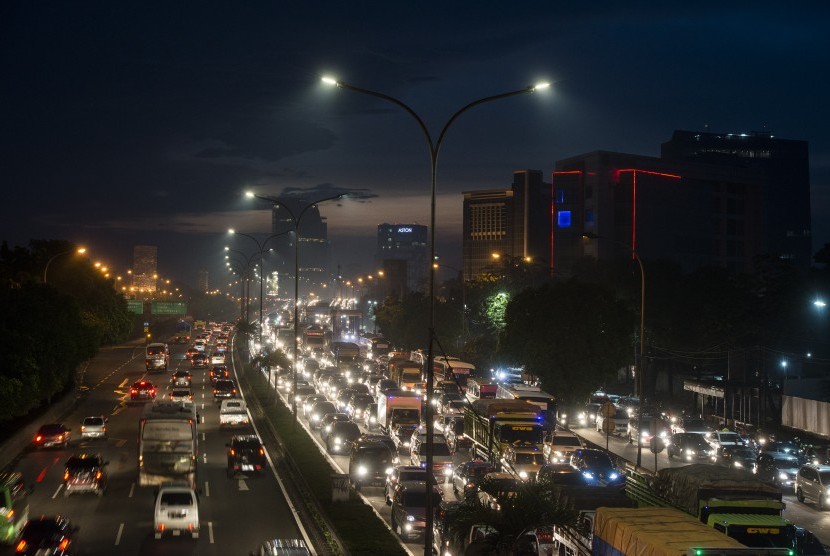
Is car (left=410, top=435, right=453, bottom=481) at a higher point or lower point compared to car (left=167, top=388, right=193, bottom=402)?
lower

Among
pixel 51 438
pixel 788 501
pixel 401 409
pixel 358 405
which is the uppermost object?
pixel 401 409

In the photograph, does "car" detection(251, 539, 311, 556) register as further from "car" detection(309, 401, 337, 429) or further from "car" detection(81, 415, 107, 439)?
"car" detection(309, 401, 337, 429)

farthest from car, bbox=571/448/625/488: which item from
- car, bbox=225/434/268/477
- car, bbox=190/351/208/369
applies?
car, bbox=190/351/208/369

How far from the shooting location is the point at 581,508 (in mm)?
25219

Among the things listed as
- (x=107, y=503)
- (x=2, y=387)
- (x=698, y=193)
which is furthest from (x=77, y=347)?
(x=698, y=193)

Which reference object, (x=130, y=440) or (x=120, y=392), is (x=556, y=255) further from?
(x=130, y=440)

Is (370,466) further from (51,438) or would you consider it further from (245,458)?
(51,438)

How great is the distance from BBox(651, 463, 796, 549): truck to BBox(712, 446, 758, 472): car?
1329 centimetres

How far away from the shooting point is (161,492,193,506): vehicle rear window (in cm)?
2803

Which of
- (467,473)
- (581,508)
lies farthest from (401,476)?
(581,508)

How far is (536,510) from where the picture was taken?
20.2 meters

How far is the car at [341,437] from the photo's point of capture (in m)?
46.1

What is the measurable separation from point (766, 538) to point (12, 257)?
302ft

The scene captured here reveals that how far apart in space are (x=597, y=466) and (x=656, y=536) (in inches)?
749
